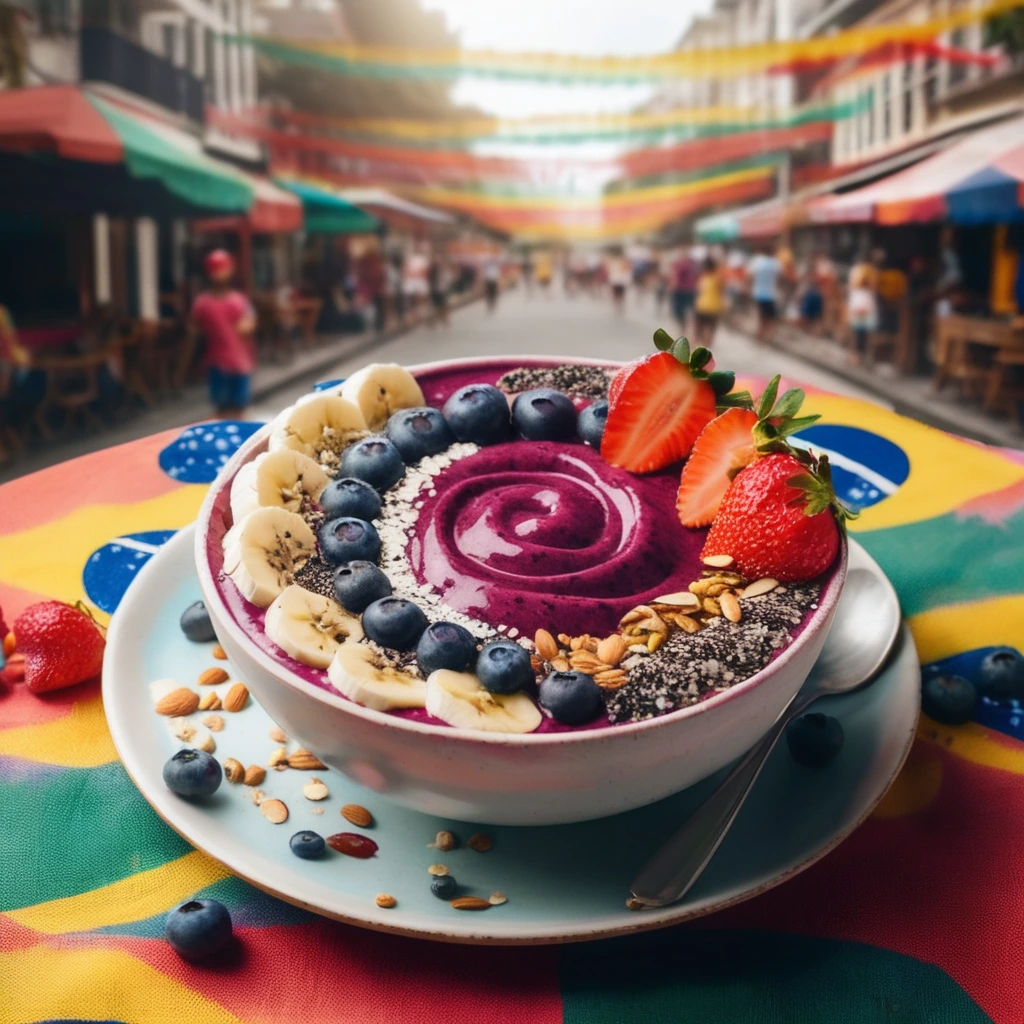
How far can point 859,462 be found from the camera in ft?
4.10

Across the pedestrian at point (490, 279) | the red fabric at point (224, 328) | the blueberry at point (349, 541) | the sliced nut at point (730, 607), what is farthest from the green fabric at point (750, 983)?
the pedestrian at point (490, 279)

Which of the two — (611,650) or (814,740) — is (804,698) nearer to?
(814,740)

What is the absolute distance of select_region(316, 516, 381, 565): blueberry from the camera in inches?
30.6

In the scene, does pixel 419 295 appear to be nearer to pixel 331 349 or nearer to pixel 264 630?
pixel 331 349

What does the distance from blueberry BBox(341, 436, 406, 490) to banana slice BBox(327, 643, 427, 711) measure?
0.77 feet

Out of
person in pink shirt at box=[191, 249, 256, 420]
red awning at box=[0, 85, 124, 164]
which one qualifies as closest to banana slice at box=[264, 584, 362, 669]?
red awning at box=[0, 85, 124, 164]

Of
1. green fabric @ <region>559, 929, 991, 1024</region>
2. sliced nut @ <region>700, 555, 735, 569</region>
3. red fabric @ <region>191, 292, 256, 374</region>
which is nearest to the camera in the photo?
green fabric @ <region>559, 929, 991, 1024</region>

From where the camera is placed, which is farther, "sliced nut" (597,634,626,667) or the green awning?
the green awning

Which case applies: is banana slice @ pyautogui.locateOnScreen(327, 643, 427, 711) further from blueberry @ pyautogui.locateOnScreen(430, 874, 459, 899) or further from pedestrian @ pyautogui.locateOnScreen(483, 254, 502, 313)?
pedestrian @ pyautogui.locateOnScreen(483, 254, 502, 313)

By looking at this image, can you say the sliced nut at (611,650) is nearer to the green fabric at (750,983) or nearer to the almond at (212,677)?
the green fabric at (750,983)

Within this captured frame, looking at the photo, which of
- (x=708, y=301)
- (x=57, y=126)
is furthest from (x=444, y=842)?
(x=708, y=301)

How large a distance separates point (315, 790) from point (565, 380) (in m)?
0.50

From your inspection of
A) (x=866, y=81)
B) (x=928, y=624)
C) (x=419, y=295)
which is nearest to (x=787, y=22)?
(x=866, y=81)

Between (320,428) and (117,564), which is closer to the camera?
(320,428)
